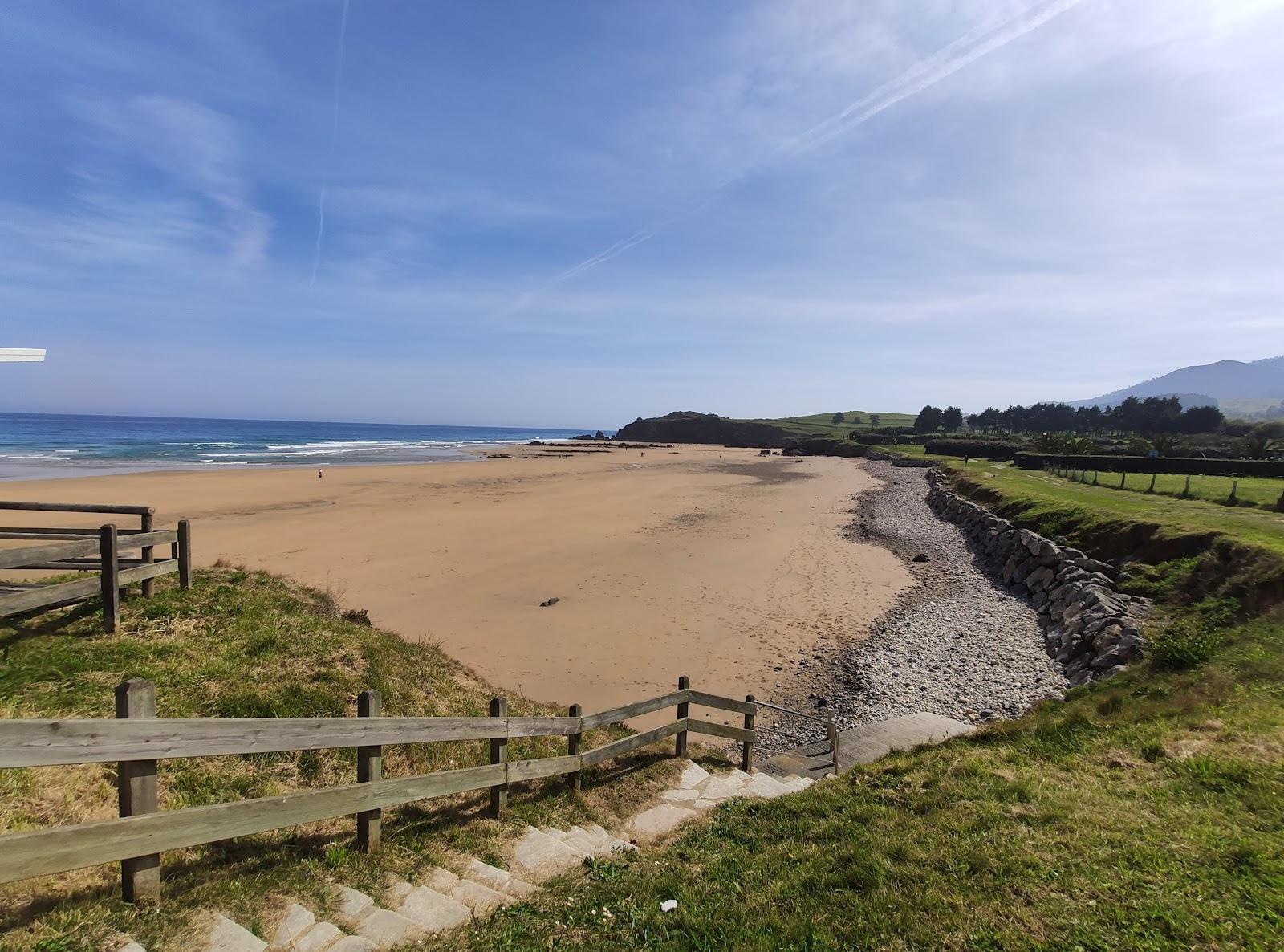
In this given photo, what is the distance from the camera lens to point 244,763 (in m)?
5.74

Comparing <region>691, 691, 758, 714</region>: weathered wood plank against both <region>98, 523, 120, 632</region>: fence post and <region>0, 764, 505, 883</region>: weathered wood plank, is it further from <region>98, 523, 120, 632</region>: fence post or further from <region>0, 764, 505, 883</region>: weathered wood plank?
<region>98, 523, 120, 632</region>: fence post

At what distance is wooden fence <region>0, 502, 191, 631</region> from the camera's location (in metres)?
6.95

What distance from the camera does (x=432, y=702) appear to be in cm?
821

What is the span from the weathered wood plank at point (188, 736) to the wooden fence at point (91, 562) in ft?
14.9

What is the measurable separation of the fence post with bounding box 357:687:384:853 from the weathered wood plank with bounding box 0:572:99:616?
17.4ft

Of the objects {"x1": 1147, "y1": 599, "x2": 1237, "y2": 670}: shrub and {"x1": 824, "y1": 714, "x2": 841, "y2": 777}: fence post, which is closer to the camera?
{"x1": 824, "y1": 714, "x2": 841, "y2": 777}: fence post

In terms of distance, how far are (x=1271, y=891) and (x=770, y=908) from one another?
131 inches

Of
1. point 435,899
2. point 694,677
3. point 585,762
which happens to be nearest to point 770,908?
point 435,899

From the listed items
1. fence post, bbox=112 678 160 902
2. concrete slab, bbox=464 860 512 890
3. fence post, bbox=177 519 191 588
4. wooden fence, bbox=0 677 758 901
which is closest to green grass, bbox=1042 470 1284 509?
concrete slab, bbox=464 860 512 890

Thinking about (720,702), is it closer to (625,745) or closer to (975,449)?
(625,745)

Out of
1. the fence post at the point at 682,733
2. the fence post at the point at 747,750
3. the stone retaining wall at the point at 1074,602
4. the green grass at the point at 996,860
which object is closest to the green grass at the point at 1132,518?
the stone retaining wall at the point at 1074,602

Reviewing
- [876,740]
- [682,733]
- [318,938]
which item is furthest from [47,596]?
[876,740]

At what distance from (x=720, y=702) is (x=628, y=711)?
215 centimetres

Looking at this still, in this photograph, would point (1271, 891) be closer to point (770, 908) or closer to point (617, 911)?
point (770, 908)
